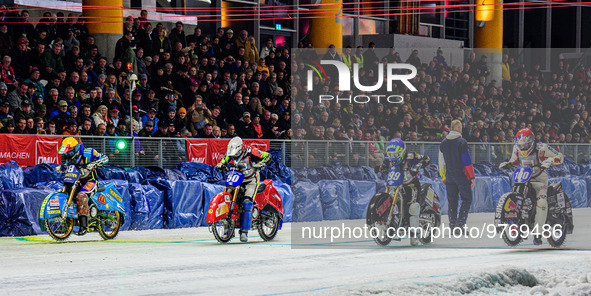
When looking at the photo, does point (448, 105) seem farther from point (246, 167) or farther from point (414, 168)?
point (414, 168)

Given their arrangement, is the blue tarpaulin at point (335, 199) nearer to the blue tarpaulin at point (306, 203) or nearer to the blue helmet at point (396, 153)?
the blue tarpaulin at point (306, 203)

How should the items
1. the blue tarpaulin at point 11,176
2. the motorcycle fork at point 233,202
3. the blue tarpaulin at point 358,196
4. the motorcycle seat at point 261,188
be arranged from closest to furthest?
1. the motorcycle fork at point 233,202
2. the motorcycle seat at point 261,188
3. the blue tarpaulin at point 11,176
4. the blue tarpaulin at point 358,196

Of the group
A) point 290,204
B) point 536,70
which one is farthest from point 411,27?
point 290,204

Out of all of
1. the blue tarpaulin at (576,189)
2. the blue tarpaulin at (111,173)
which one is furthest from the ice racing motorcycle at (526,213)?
the blue tarpaulin at (576,189)

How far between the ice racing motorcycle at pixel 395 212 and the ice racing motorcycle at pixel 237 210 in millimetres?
2192

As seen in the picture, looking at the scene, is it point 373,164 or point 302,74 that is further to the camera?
point 302,74

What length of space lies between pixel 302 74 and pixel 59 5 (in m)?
6.87

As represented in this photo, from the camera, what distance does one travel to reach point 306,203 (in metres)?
21.1

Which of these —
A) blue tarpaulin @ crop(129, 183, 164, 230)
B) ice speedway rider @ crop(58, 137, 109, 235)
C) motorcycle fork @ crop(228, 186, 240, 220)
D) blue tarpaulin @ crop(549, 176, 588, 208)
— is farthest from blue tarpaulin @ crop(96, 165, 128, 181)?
blue tarpaulin @ crop(549, 176, 588, 208)

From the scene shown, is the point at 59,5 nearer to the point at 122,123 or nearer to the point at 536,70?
the point at 122,123

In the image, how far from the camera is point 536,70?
36.6m

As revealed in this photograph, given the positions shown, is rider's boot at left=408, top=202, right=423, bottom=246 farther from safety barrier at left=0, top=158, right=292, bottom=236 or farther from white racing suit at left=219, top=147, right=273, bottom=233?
safety barrier at left=0, top=158, right=292, bottom=236

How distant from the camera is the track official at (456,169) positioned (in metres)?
16.1


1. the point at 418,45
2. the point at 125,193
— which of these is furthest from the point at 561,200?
the point at 418,45
